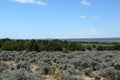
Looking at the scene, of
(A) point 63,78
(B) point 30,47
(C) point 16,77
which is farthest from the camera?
(B) point 30,47

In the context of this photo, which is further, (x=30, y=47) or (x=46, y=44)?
(x=46, y=44)

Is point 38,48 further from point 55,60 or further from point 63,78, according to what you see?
point 63,78

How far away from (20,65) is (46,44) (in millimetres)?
23164

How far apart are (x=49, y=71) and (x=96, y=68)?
2.70 metres

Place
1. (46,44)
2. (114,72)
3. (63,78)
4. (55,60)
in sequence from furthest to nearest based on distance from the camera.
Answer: (46,44)
(55,60)
(114,72)
(63,78)

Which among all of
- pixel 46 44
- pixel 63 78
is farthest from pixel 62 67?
pixel 46 44

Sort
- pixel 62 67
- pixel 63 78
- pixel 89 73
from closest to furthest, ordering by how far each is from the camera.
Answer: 1. pixel 63 78
2. pixel 89 73
3. pixel 62 67

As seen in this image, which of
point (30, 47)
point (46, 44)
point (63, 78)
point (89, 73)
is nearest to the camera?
point (63, 78)

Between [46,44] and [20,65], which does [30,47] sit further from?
[20,65]

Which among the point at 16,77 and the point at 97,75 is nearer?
the point at 16,77

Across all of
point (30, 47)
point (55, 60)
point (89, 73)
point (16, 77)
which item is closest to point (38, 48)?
point (30, 47)

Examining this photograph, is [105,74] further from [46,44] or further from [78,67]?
[46,44]

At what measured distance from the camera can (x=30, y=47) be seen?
3559 cm

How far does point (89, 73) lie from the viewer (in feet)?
42.7
